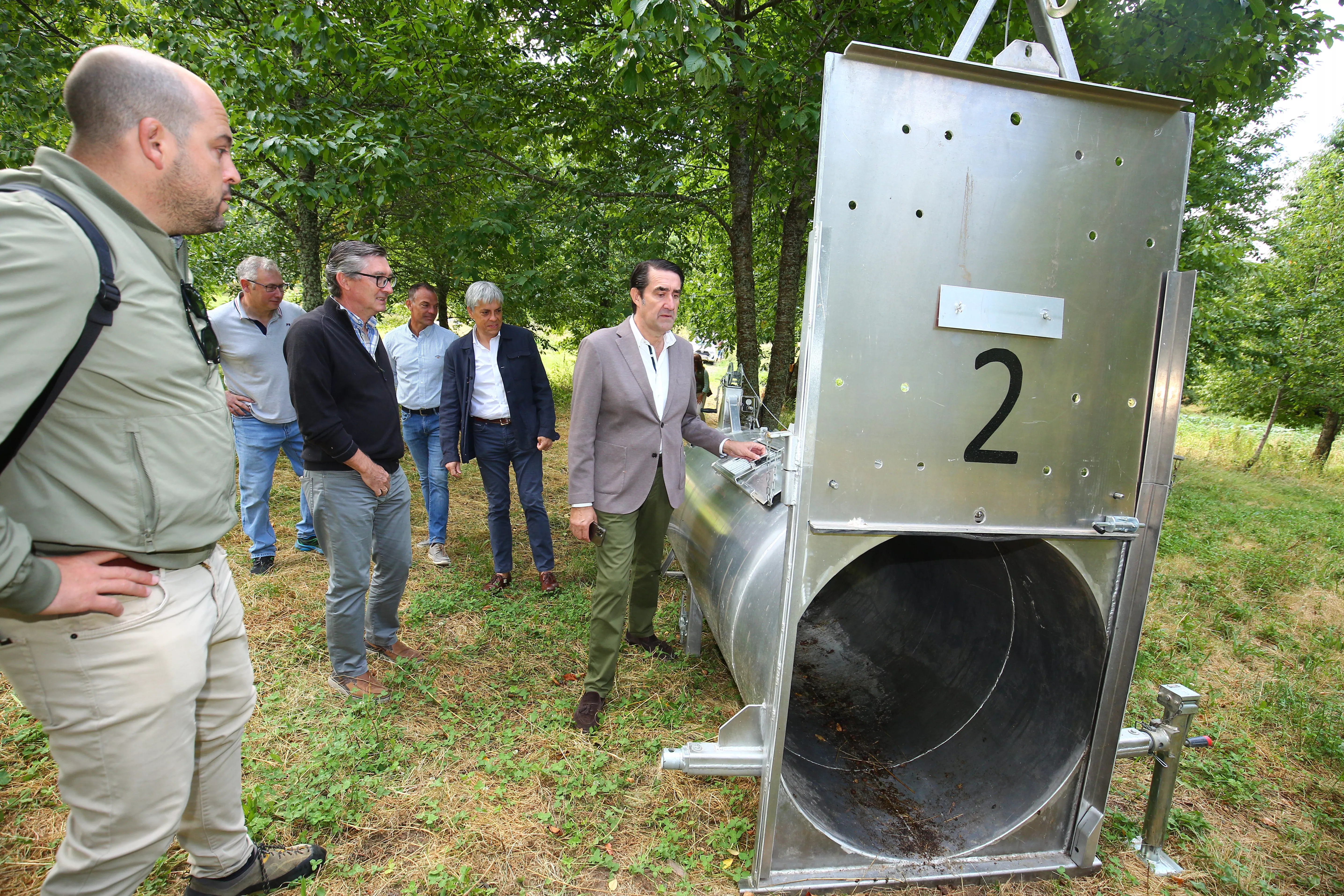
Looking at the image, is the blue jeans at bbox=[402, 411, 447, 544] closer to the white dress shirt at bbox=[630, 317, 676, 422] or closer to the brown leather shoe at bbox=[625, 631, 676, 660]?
→ the brown leather shoe at bbox=[625, 631, 676, 660]

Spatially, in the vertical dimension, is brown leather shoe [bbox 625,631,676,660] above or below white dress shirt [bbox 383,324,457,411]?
below

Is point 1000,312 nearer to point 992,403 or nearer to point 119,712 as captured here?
point 992,403

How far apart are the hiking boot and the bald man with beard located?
57 centimetres

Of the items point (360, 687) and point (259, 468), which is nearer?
point (360, 687)

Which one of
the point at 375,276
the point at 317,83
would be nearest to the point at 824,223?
the point at 375,276

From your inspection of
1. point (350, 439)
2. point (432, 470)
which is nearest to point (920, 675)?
point (350, 439)

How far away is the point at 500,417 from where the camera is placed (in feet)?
15.5

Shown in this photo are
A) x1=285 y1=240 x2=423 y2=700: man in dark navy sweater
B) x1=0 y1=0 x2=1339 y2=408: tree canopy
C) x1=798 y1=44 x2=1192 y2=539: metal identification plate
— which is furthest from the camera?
x1=0 y1=0 x2=1339 y2=408: tree canopy

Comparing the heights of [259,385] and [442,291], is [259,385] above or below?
below

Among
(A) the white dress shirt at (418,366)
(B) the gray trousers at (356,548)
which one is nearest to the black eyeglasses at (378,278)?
(B) the gray trousers at (356,548)

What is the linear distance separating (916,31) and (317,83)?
468 cm

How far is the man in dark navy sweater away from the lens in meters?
3.02

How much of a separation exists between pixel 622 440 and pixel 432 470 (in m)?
2.70

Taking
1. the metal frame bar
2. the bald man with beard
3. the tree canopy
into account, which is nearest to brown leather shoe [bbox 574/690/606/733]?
the bald man with beard
